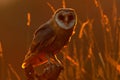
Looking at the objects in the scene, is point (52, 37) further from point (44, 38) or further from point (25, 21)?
point (25, 21)

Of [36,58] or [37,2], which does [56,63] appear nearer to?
[36,58]

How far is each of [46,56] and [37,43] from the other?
7cm

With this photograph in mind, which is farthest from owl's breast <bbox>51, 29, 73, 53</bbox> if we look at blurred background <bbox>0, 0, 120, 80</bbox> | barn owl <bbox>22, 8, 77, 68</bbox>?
blurred background <bbox>0, 0, 120, 80</bbox>

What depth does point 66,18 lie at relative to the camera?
2.27m

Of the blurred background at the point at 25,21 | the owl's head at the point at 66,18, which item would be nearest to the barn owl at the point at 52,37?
the owl's head at the point at 66,18

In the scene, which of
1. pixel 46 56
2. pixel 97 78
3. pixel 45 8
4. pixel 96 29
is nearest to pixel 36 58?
pixel 46 56

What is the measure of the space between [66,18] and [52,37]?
0.10m

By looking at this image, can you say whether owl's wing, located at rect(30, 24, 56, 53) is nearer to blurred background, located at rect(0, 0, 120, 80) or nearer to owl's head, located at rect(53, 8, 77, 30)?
owl's head, located at rect(53, 8, 77, 30)

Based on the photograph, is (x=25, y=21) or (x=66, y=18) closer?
(x=66, y=18)

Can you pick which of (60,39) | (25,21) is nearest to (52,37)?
(60,39)

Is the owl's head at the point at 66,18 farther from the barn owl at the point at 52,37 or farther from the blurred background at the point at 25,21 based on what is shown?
the blurred background at the point at 25,21

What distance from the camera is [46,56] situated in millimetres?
2291

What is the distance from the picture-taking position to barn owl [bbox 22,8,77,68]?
7.39 feet

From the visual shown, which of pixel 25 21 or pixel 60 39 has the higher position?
pixel 60 39
